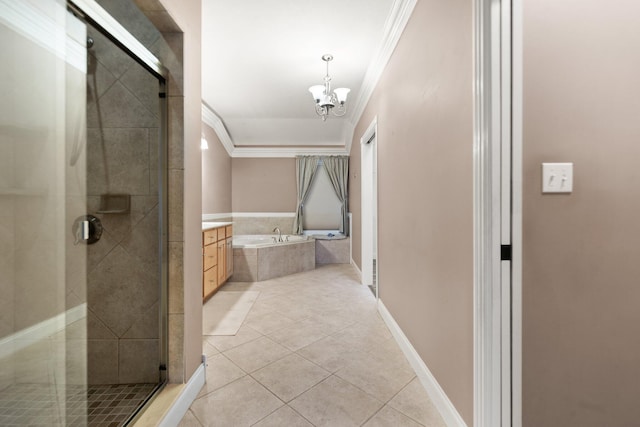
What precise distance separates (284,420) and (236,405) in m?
0.30

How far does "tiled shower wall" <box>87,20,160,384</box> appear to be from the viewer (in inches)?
57.4

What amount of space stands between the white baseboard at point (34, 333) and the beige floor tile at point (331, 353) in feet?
4.62

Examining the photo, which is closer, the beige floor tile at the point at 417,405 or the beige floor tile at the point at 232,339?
the beige floor tile at the point at 417,405

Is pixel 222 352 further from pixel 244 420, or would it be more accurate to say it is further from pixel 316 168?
pixel 316 168

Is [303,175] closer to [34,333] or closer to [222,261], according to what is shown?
[222,261]

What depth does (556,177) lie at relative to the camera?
104 centimetres

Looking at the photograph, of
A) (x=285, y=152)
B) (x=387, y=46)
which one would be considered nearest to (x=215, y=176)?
(x=285, y=152)

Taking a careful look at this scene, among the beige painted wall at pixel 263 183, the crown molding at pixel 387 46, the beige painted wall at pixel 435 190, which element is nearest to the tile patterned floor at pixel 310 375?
the beige painted wall at pixel 435 190

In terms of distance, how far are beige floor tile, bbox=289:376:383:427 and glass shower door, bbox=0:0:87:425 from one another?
1035 mm

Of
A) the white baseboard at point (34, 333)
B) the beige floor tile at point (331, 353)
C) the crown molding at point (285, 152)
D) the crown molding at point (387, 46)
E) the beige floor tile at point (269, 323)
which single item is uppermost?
the crown molding at point (387, 46)

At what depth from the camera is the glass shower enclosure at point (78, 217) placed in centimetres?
97

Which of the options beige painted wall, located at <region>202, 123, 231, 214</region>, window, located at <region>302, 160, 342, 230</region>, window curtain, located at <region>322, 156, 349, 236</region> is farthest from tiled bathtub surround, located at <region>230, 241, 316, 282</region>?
window curtain, located at <region>322, 156, 349, 236</region>

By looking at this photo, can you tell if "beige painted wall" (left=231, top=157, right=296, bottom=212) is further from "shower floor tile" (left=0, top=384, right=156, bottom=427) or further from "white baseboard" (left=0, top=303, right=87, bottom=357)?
"white baseboard" (left=0, top=303, right=87, bottom=357)

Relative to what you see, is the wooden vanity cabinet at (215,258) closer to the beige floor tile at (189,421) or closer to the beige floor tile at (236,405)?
the beige floor tile at (236,405)
